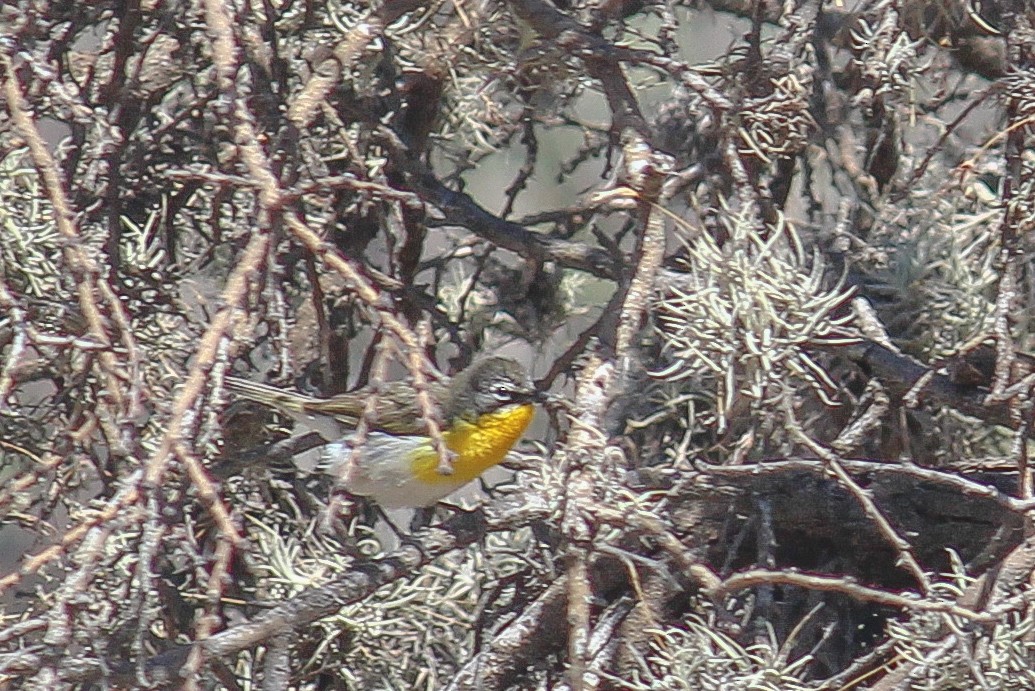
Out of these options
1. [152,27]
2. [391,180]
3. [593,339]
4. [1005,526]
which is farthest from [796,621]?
[152,27]

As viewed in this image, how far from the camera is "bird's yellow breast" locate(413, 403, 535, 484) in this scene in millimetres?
3191

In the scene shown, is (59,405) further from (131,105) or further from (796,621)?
(796,621)

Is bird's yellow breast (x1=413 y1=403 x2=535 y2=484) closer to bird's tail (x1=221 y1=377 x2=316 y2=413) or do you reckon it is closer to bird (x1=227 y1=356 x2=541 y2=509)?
bird (x1=227 y1=356 x2=541 y2=509)

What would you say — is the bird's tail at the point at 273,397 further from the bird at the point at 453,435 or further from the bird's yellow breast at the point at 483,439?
→ the bird's yellow breast at the point at 483,439

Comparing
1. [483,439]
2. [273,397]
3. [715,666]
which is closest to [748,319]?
[715,666]

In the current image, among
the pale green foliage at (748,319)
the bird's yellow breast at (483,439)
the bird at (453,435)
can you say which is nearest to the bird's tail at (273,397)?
the bird at (453,435)

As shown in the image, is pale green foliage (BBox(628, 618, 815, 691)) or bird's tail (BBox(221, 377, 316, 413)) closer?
pale green foliage (BBox(628, 618, 815, 691))

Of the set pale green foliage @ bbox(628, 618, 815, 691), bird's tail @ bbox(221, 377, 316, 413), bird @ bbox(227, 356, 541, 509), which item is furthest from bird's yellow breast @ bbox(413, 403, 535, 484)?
pale green foliage @ bbox(628, 618, 815, 691)

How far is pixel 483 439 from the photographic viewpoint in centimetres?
323

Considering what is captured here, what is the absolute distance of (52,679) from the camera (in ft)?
5.34

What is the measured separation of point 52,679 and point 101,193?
1158 mm

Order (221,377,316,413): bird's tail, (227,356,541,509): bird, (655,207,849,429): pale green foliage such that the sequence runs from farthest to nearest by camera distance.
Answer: (227,356,541,509): bird < (221,377,316,413): bird's tail < (655,207,849,429): pale green foliage

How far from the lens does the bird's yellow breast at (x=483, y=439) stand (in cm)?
319

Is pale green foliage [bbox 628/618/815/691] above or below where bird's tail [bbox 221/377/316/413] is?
below
